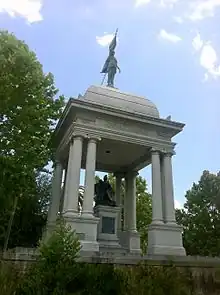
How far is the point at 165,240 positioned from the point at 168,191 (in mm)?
2406

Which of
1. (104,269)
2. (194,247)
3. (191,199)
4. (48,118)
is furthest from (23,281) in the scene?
(191,199)

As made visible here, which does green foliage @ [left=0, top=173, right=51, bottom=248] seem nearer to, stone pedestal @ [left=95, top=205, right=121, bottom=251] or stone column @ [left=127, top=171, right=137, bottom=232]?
stone pedestal @ [left=95, top=205, right=121, bottom=251]

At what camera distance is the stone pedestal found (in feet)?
49.4

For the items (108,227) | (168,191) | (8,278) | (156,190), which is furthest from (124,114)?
(8,278)

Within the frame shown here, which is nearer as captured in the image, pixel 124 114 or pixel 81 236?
pixel 81 236

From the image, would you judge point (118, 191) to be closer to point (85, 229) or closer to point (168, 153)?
point (168, 153)

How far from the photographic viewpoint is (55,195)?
16.5 metres

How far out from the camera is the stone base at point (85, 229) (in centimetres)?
1261

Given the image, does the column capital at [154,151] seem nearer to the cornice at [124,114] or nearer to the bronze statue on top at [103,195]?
the cornice at [124,114]

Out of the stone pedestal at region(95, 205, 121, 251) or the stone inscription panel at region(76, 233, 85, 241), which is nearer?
the stone inscription panel at region(76, 233, 85, 241)

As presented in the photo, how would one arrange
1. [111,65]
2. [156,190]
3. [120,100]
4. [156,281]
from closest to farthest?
[156,281] → [156,190] → [120,100] → [111,65]

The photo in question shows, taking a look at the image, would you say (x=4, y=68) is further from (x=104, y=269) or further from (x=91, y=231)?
(x=104, y=269)

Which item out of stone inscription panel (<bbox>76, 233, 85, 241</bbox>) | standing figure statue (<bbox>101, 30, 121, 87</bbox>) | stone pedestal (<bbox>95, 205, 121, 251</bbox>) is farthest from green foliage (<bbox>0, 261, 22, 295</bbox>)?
standing figure statue (<bbox>101, 30, 121, 87</bbox>)

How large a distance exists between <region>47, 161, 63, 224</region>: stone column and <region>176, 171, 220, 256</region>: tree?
13076 mm
